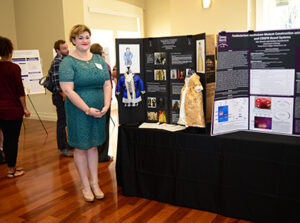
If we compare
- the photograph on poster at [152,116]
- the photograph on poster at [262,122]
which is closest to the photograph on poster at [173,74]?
the photograph on poster at [152,116]

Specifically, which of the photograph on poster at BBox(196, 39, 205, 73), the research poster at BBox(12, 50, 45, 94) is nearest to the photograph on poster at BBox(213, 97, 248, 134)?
the photograph on poster at BBox(196, 39, 205, 73)

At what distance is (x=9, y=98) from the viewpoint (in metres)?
3.09

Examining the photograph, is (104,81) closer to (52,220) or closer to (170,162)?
(170,162)

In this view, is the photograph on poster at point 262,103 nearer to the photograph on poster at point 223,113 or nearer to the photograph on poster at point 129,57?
the photograph on poster at point 223,113

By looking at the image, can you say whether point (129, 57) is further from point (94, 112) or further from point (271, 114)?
point (271, 114)

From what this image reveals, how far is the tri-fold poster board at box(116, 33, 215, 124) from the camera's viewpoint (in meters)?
2.37

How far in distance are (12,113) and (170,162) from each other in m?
1.72

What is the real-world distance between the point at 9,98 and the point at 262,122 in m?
2.39

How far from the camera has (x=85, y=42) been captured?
2.41 meters

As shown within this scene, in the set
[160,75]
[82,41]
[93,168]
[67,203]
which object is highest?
[82,41]

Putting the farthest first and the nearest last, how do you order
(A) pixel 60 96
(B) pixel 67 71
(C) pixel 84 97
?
(A) pixel 60 96 → (C) pixel 84 97 → (B) pixel 67 71

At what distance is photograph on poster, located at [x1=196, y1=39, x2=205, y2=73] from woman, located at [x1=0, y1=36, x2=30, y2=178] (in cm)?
190

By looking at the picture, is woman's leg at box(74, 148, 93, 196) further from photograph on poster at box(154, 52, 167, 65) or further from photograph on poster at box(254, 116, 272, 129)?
photograph on poster at box(254, 116, 272, 129)

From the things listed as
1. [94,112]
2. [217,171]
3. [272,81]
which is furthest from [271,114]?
[94,112]
